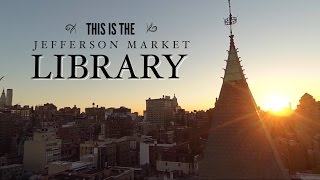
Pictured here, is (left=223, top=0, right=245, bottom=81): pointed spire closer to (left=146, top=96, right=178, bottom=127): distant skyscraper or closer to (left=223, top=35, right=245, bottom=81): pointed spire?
(left=223, top=35, right=245, bottom=81): pointed spire

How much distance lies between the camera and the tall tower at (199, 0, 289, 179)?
564 inches

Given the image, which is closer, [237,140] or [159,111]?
[237,140]

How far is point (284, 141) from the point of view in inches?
1497

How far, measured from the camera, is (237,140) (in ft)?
48.8

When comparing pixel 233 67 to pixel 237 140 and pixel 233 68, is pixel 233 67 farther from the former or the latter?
pixel 237 140

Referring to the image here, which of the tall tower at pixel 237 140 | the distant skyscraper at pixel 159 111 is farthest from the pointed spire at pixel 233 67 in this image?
the distant skyscraper at pixel 159 111

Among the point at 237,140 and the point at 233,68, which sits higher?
the point at 233,68

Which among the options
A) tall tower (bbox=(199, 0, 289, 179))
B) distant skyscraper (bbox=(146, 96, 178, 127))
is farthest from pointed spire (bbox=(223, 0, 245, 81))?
distant skyscraper (bbox=(146, 96, 178, 127))

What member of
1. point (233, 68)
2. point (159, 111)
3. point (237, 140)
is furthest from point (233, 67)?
point (159, 111)

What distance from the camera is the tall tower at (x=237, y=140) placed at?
47.0 feet

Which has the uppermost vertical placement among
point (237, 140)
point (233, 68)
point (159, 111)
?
point (159, 111)

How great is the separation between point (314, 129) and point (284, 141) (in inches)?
680

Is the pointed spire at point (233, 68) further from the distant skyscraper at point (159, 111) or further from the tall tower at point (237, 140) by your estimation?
the distant skyscraper at point (159, 111)

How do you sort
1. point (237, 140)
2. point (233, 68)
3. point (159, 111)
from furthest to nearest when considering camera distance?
point (159, 111)
point (233, 68)
point (237, 140)
